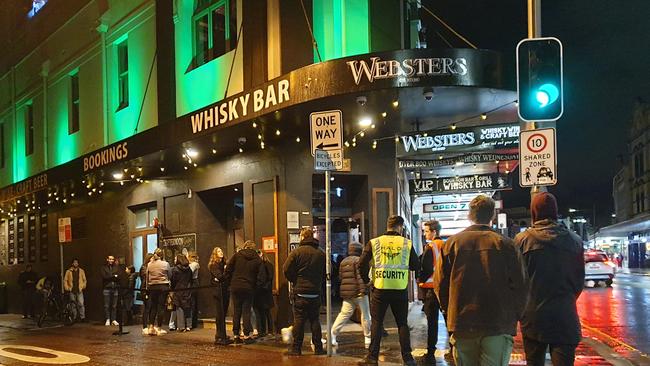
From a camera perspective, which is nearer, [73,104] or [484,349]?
[484,349]

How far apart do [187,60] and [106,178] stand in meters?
3.90

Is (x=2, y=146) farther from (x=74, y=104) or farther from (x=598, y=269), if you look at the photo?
(x=598, y=269)

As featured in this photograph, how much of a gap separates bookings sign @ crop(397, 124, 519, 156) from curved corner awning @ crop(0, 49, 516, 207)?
27 cm

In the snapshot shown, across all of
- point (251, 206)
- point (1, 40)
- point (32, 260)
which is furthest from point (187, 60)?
point (1, 40)

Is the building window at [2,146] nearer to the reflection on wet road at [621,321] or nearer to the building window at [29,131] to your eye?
the building window at [29,131]

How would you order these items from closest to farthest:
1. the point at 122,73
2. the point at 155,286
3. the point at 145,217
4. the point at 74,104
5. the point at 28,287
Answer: the point at 155,286 → the point at 145,217 → the point at 122,73 → the point at 28,287 → the point at 74,104

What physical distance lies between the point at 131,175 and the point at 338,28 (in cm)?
698

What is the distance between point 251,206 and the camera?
1312cm

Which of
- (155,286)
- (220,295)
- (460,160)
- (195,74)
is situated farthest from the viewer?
(195,74)

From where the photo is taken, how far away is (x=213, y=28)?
583 inches

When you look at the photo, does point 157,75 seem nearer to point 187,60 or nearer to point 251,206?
point 187,60

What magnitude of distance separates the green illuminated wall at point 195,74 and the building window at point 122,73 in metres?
3.15

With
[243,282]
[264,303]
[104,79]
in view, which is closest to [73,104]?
[104,79]

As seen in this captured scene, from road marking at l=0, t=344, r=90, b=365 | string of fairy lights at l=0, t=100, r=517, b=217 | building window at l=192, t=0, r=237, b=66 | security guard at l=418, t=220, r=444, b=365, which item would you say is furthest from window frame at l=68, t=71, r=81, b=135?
security guard at l=418, t=220, r=444, b=365
